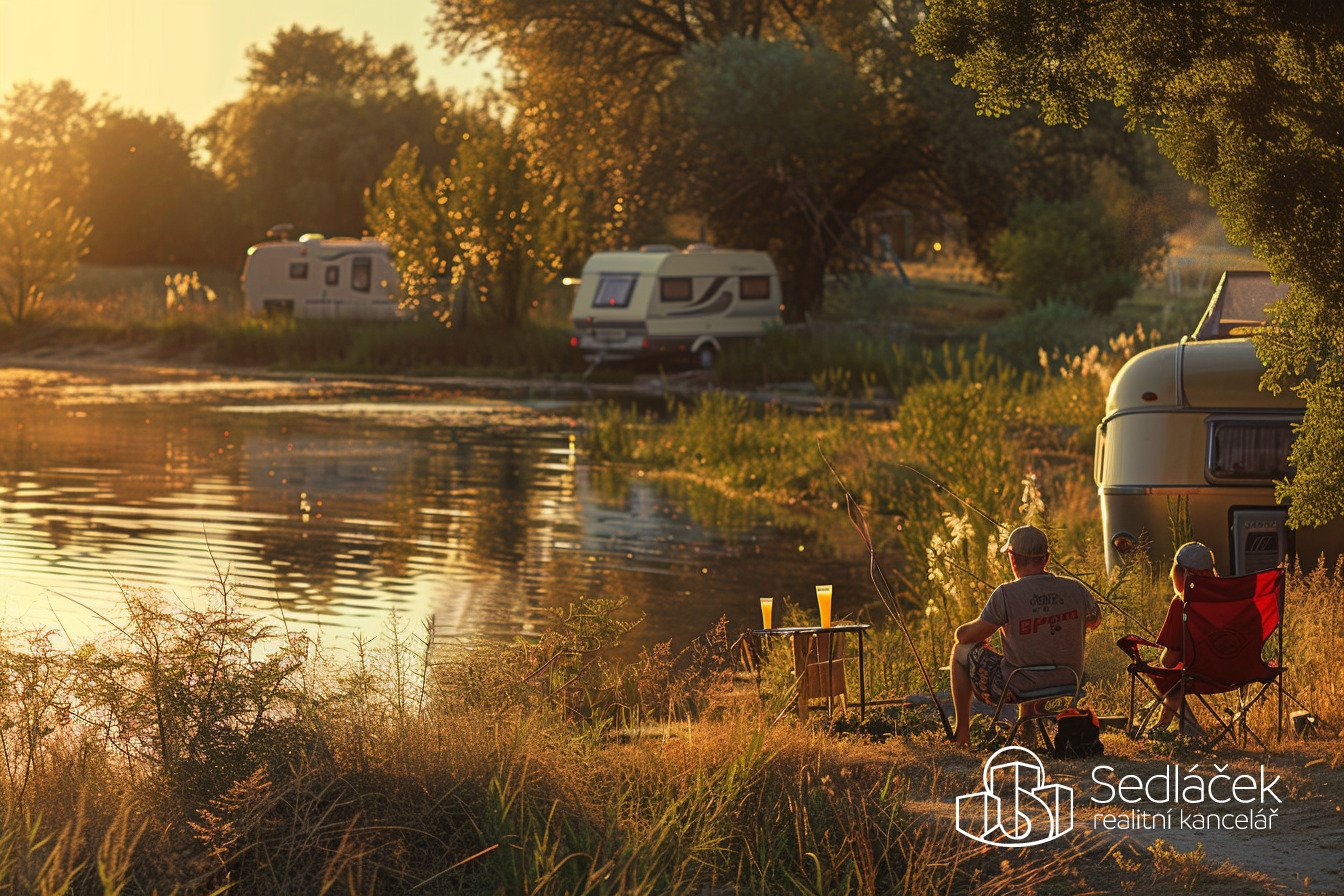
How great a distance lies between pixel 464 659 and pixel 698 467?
15.1 m

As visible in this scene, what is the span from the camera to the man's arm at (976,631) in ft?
29.3

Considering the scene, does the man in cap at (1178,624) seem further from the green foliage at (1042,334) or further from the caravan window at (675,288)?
the caravan window at (675,288)

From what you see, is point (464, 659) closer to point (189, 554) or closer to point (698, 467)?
point (189, 554)

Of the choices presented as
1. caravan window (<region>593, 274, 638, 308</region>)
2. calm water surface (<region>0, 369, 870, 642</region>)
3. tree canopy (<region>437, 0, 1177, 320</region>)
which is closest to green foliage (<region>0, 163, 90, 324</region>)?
tree canopy (<region>437, 0, 1177, 320</region>)

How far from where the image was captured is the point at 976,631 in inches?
354

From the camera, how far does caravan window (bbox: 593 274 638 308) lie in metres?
42.9

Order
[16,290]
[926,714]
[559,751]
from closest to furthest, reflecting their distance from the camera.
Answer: [559,751]
[926,714]
[16,290]

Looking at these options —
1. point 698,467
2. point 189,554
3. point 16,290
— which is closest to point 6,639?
point 189,554

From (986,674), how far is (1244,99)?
112 inches

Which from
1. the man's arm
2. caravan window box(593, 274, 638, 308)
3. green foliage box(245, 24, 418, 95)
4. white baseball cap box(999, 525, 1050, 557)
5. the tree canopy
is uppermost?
green foliage box(245, 24, 418, 95)

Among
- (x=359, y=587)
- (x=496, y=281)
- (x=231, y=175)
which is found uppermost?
(x=231, y=175)

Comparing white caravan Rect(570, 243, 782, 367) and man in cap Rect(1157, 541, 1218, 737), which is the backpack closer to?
man in cap Rect(1157, 541, 1218, 737)

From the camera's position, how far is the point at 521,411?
36.1m

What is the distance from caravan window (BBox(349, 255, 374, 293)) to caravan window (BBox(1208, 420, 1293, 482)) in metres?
41.8
